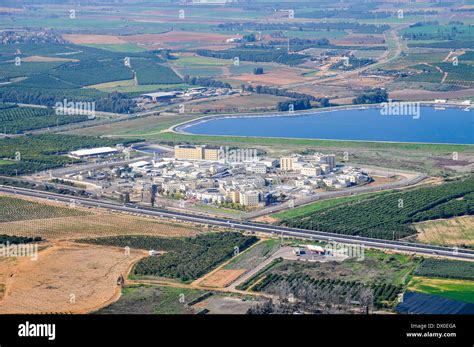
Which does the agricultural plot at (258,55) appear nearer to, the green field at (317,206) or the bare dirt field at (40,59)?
the bare dirt field at (40,59)

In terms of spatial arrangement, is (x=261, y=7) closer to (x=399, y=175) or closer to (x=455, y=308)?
(x=399, y=175)

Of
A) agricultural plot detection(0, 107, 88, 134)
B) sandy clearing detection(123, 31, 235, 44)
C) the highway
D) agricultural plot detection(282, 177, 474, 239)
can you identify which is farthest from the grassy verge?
sandy clearing detection(123, 31, 235, 44)

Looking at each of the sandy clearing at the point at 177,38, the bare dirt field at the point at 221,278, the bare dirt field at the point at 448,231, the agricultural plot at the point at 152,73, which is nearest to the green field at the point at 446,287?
the bare dirt field at the point at 448,231

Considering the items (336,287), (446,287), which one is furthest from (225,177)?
(446,287)

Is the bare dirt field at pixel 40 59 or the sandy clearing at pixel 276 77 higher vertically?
the bare dirt field at pixel 40 59

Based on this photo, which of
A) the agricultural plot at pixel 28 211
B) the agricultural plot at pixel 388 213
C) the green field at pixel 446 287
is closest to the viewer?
the green field at pixel 446 287

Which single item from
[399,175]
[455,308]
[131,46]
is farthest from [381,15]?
[455,308]
